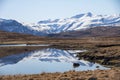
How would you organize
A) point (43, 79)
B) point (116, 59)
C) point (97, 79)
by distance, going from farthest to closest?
1. point (116, 59)
2. point (43, 79)
3. point (97, 79)

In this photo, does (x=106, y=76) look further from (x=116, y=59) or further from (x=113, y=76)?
(x=116, y=59)

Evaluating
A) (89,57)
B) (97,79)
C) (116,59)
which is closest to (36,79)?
(97,79)

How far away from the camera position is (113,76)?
87.8 ft

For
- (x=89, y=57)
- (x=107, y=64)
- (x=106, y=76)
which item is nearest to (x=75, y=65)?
(x=107, y=64)

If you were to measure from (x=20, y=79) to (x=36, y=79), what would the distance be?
1.69m

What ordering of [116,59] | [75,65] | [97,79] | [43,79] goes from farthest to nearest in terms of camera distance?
[116,59] → [75,65] → [43,79] → [97,79]

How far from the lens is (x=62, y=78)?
27938 millimetres

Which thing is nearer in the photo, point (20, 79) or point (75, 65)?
point (20, 79)

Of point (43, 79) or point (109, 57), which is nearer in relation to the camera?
point (43, 79)

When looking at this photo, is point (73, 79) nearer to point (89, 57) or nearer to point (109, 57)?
point (109, 57)

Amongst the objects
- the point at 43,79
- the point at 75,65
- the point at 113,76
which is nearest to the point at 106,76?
the point at 113,76

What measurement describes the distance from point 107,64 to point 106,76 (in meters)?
22.5

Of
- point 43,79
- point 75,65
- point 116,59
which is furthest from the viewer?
point 116,59

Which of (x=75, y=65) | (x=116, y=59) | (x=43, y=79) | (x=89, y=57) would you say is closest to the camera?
(x=43, y=79)
